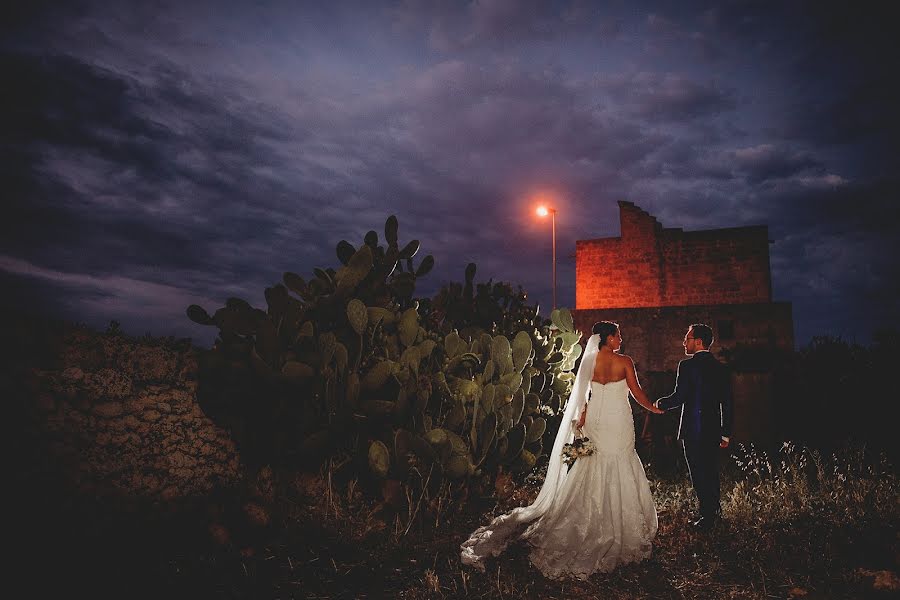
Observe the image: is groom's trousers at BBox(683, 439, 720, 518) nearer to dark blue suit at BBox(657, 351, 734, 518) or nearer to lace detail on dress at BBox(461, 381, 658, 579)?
dark blue suit at BBox(657, 351, 734, 518)

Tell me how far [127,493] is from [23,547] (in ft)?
2.15

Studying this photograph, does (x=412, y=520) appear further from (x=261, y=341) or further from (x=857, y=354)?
(x=857, y=354)

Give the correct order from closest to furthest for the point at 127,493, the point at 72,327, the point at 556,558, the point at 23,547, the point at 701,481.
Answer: the point at 23,547
the point at 127,493
the point at 72,327
the point at 556,558
the point at 701,481

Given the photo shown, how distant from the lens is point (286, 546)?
383cm

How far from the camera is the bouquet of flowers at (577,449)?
474 centimetres

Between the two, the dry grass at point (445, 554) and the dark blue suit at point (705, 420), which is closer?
the dry grass at point (445, 554)

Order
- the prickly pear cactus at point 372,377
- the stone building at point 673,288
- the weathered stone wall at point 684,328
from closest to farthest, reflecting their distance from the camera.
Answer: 1. the prickly pear cactus at point 372,377
2. the weathered stone wall at point 684,328
3. the stone building at point 673,288

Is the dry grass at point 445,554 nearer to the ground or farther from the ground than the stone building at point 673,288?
nearer to the ground

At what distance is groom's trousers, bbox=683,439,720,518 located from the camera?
5.08 meters

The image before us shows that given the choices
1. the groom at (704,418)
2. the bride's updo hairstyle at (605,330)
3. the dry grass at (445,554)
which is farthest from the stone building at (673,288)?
the bride's updo hairstyle at (605,330)

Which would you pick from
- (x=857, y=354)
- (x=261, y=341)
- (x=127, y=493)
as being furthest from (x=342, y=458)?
(x=857, y=354)

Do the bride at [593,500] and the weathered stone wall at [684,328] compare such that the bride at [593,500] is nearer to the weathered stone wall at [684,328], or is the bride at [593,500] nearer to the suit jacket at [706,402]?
the suit jacket at [706,402]

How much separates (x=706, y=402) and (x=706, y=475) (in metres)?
0.68

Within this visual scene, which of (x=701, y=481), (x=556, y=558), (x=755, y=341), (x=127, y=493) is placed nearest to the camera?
(x=127, y=493)
